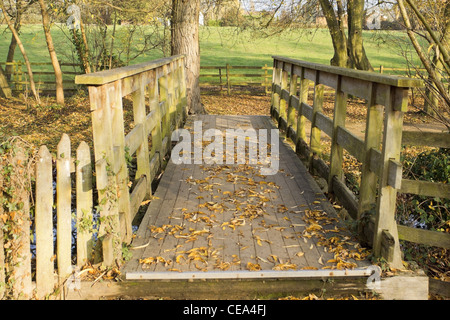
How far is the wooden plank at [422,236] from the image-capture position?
4.14 m

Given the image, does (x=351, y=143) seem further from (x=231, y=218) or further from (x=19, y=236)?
(x=19, y=236)

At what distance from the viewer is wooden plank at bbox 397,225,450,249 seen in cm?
414

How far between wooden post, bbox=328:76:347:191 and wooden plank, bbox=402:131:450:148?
0.66m

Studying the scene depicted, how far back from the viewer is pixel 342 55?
60.4ft

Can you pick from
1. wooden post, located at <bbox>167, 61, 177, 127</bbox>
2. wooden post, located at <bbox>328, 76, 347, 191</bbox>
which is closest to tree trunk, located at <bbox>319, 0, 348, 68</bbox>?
wooden post, located at <bbox>167, 61, 177, 127</bbox>

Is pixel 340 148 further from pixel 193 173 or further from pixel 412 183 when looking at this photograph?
pixel 193 173

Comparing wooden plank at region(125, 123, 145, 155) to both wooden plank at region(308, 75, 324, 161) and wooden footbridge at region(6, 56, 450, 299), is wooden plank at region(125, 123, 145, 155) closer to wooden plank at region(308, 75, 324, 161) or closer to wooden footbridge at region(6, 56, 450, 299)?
wooden footbridge at region(6, 56, 450, 299)

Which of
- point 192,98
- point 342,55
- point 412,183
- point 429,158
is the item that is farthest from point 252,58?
point 412,183

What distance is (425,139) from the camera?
474cm

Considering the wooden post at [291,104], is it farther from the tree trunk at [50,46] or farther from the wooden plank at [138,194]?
the tree trunk at [50,46]

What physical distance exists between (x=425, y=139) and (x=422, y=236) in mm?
1040

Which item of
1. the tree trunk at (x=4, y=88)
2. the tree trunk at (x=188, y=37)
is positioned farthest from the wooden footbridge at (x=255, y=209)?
the tree trunk at (x=4, y=88)

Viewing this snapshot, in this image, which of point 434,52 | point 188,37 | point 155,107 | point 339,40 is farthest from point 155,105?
point 339,40

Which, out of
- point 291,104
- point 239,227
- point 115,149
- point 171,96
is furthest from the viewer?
point 171,96
